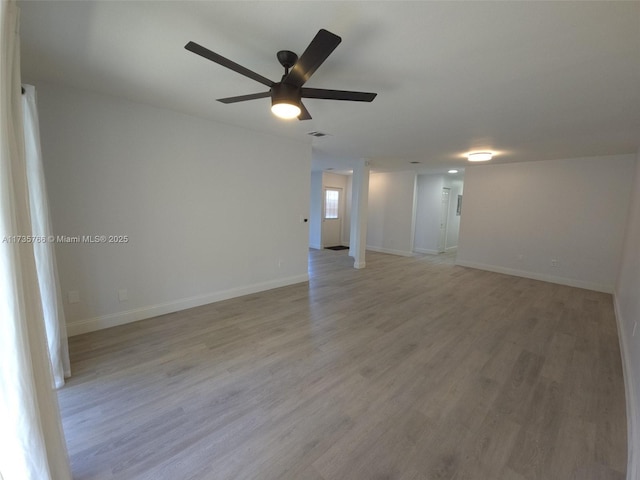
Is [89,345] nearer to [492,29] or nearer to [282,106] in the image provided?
[282,106]

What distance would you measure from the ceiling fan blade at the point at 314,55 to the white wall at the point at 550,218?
5.76m

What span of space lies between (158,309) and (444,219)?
7650 mm

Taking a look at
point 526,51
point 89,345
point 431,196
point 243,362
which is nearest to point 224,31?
point 526,51

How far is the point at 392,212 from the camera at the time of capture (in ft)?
25.8

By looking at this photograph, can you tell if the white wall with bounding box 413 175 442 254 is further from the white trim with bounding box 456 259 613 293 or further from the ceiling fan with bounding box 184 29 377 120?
the ceiling fan with bounding box 184 29 377 120

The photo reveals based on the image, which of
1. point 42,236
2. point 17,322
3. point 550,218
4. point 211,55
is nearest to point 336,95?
point 211,55

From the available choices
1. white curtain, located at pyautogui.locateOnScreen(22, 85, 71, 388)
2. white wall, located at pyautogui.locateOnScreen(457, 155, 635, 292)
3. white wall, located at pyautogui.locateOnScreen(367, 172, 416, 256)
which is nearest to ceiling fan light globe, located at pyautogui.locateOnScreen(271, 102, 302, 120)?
Result: white curtain, located at pyautogui.locateOnScreen(22, 85, 71, 388)

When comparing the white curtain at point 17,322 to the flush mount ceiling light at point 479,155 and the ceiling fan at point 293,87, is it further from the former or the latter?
the flush mount ceiling light at point 479,155

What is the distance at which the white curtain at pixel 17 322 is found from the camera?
995 millimetres

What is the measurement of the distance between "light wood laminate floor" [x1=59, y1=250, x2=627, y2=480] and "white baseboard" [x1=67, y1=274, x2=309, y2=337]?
0.39ft

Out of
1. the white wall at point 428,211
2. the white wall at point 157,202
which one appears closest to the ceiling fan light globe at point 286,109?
the white wall at point 157,202

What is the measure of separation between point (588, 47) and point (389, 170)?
233 inches

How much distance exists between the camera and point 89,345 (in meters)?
Answer: 2.57

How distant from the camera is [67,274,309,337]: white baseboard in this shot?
279 cm
